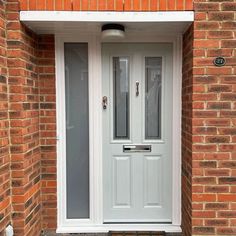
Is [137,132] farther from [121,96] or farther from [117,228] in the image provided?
[117,228]

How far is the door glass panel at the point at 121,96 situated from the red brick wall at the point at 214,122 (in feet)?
2.84

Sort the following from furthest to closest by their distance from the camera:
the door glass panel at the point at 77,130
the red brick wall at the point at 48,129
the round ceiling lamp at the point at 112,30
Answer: the door glass panel at the point at 77,130, the red brick wall at the point at 48,129, the round ceiling lamp at the point at 112,30

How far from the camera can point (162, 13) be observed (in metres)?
2.57

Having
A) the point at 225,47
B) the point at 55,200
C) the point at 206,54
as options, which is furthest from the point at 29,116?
the point at 225,47

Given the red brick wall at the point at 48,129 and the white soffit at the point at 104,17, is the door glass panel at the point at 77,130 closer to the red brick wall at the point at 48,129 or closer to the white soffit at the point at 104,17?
the red brick wall at the point at 48,129

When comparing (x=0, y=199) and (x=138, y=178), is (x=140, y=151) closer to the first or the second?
(x=138, y=178)

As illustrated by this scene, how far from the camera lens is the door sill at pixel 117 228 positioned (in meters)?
3.17

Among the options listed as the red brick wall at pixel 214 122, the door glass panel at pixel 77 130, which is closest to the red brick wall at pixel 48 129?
the door glass panel at pixel 77 130

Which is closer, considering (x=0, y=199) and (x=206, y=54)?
(x=0, y=199)

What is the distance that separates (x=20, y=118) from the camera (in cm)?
262

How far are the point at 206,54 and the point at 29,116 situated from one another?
189 centimetres

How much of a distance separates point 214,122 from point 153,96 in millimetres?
835

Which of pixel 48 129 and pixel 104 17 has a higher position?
pixel 104 17

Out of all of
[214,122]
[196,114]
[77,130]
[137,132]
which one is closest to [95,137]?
[77,130]
